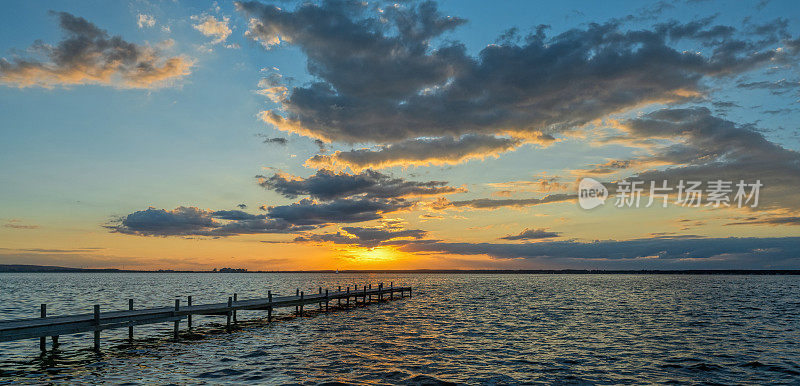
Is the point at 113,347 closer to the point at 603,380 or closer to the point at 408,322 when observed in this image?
the point at 408,322

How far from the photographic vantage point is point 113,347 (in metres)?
27.1

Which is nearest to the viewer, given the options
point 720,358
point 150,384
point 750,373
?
point 150,384

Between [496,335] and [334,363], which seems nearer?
[334,363]

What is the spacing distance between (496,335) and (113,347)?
23.6 metres

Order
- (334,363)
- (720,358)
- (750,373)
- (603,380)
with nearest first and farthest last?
1. (603,380)
2. (750,373)
3. (334,363)
4. (720,358)

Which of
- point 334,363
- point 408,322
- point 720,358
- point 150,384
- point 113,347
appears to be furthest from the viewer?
point 408,322

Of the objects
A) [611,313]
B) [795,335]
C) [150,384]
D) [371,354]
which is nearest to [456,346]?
[371,354]

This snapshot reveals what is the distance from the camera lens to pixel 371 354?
2562cm

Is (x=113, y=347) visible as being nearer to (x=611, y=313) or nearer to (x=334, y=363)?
(x=334, y=363)

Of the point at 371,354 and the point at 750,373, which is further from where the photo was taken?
the point at 371,354

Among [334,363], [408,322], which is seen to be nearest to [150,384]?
[334,363]

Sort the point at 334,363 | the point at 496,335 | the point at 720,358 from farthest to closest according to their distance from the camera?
the point at 496,335 < the point at 720,358 < the point at 334,363

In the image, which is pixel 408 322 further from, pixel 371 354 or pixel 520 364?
pixel 520 364

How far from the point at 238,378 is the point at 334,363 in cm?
491
